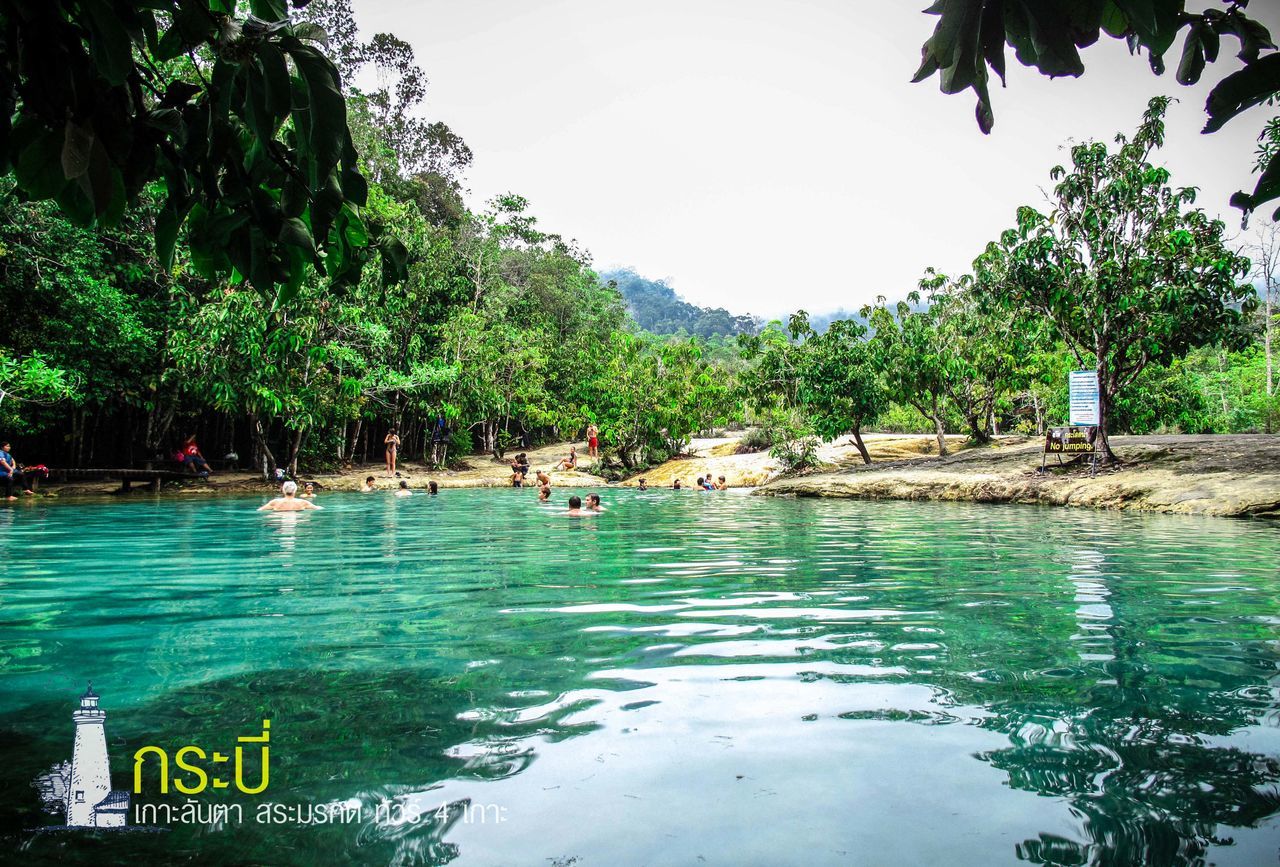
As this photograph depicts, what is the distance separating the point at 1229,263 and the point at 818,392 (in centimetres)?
993

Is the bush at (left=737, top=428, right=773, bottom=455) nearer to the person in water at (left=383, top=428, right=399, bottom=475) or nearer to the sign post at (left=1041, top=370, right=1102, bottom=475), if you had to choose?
the person in water at (left=383, top=428, right=399, bottom=475)

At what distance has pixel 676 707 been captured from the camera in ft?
8.85

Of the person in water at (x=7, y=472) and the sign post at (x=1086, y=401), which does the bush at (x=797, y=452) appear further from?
the person in water at (x=7, y=472)

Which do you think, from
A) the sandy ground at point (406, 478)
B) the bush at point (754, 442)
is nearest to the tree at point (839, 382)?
the bush at point (754, 442)

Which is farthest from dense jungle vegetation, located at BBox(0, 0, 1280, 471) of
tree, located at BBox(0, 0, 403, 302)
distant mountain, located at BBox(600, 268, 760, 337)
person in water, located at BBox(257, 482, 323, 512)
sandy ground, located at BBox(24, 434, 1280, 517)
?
distant mountain, located at BBox(600, 268, 760, 337)

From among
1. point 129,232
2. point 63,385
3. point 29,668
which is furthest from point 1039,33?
point 129,232

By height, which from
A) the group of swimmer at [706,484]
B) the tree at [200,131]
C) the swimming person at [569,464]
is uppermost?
the tree at [200,131]

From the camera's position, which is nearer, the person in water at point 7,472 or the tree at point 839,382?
the person in water at point 7,472

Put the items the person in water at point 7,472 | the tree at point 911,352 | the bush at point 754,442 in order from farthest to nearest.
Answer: the bush at point 754,442
the tree at point 911,352
the person in water at point 7,472

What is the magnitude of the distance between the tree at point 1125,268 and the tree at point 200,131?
1652cm

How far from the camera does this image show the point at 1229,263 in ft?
45.2

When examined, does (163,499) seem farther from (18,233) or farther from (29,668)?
(29,668)

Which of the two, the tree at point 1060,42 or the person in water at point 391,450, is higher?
the tree at point 1060,42

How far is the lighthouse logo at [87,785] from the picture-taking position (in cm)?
185
